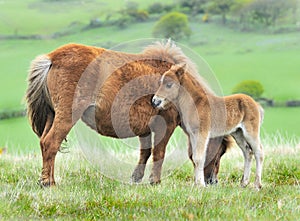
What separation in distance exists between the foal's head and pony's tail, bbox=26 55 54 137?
53.0 inches

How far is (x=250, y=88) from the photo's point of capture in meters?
27.5

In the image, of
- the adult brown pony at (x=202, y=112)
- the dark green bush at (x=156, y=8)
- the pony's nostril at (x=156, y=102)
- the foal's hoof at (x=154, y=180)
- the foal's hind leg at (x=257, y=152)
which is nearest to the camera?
the pony's nostril at (x=156, y=102)

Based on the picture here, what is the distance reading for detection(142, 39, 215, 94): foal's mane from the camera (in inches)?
314

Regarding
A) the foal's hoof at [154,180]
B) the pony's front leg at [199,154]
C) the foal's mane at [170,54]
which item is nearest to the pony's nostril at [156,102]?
the pony's front leg at [199,154]

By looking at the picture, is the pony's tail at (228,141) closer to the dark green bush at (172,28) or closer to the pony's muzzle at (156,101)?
the pony's muzzle at (156,101)

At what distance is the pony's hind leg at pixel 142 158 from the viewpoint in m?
8.21

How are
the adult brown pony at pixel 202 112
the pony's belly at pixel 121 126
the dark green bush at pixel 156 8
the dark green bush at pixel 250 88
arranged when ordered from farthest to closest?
the dark green bush at pixel 156 8, the dark green bush at pixel 250 88, the pony's belly at pixel 121 126, the adult brown pony at pixel 202 112

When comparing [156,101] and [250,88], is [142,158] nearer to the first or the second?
[156,101]

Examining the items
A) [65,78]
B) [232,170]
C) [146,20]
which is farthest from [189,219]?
[146,20]

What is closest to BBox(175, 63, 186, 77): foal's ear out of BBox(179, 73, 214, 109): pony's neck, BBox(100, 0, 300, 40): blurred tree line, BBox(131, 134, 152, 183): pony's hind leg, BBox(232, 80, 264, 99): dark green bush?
BBox(179, 73, 214, 109): pony's neck

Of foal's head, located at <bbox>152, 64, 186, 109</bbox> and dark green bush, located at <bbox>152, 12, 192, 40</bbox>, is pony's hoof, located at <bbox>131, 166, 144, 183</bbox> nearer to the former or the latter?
foal's head, located at <bbox>152, 64, 186, 109</bbox>

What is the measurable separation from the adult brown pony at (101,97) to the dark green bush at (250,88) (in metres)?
18.9

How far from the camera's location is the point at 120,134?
7.73 meters

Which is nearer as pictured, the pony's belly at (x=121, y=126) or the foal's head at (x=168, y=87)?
the foal's head at (x=168, y=87)
